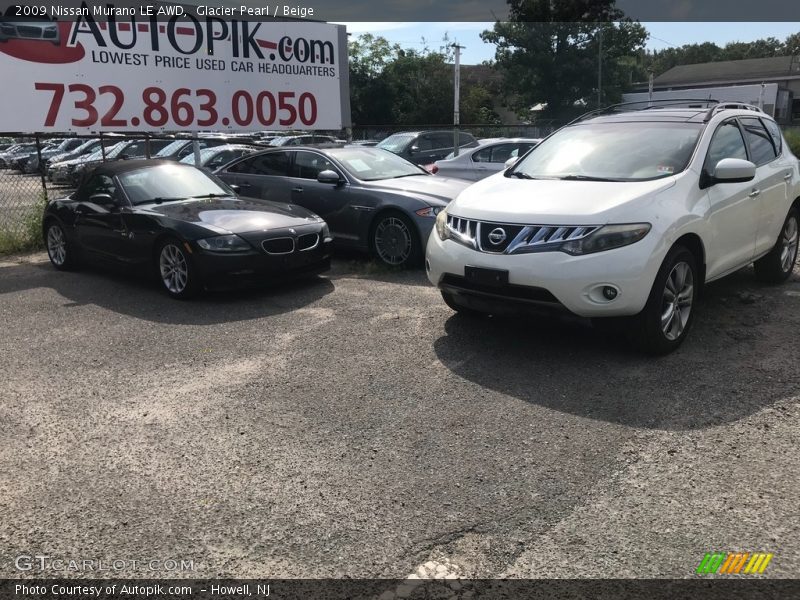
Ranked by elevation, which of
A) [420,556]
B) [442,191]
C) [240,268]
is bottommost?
[420,556]

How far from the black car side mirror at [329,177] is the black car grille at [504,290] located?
153 inches

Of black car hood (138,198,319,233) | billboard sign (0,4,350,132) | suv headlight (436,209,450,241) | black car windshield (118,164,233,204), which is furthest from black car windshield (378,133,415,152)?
suv headlight (436,209,450,241)

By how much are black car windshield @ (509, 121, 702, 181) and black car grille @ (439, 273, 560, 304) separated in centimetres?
124

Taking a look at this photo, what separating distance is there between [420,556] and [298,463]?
3.29 feet

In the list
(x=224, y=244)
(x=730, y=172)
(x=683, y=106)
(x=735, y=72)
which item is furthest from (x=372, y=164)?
(x=735, y=72)

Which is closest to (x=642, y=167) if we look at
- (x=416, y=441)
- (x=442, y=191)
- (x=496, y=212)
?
(x=496, y=212)

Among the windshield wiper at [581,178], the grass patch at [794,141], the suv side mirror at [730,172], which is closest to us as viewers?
the suv side mirror at [730,172]

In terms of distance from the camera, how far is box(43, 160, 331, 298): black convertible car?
670 centimetres

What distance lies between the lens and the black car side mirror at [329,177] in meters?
8.62

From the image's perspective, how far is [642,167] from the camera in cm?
521

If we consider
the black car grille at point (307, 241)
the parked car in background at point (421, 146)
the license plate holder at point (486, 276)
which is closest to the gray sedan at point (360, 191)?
the black car grille at point (307, 241)

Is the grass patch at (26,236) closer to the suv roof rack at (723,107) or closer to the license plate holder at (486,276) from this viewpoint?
the license plate holder at (486,276)

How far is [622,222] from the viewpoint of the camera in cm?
451

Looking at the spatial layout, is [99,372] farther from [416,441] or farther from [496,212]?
[496,212]
